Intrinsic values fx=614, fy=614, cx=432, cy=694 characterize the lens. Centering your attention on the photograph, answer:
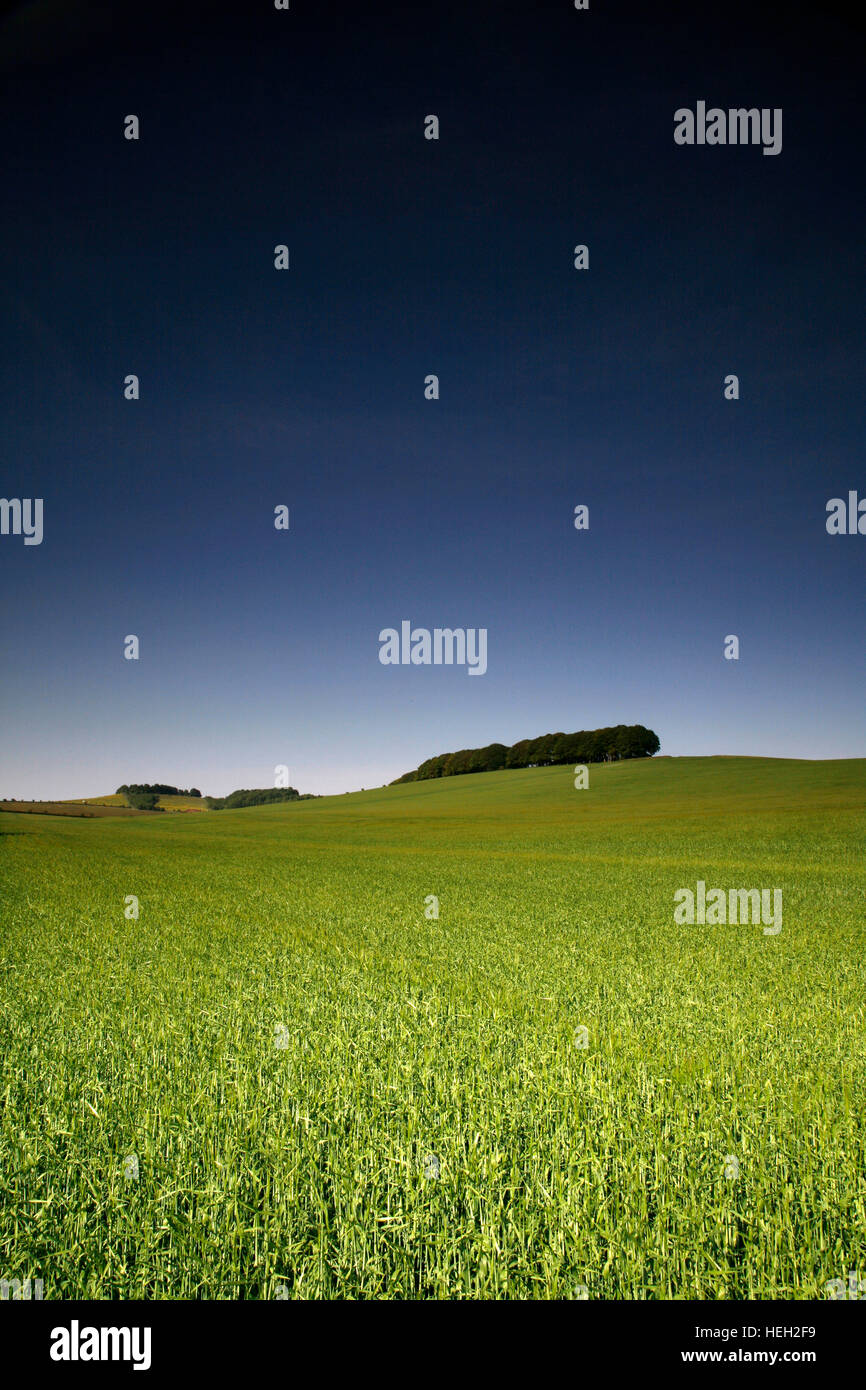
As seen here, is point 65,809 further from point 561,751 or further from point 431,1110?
point 431,1110

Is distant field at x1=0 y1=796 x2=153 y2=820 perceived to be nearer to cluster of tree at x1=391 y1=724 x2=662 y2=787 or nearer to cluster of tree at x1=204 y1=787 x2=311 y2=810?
cluster of tree at x1=204 y1=787 x2=311 y2=810

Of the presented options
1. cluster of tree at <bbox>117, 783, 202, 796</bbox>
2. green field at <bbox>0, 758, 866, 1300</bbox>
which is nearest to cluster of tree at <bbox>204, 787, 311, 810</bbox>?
cluster of tree at <bbox>117, 783, 202, 796</bbox>

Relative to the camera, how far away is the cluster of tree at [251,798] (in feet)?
397

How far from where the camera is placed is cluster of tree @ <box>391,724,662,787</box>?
102 meters

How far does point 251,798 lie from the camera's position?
124m

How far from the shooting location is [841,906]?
16.2 metres

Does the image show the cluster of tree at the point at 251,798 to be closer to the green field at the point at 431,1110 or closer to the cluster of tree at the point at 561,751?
the cluster of tree at the point at 561,751

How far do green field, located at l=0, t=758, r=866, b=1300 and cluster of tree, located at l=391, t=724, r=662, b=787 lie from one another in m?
92.7

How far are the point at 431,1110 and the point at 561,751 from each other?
107 meters

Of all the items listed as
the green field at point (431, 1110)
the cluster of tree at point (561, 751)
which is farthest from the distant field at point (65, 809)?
the green field at point (431, 1110)

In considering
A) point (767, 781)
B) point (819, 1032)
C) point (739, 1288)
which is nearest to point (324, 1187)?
point (739, 1288)

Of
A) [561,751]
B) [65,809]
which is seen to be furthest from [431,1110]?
[65,809]
